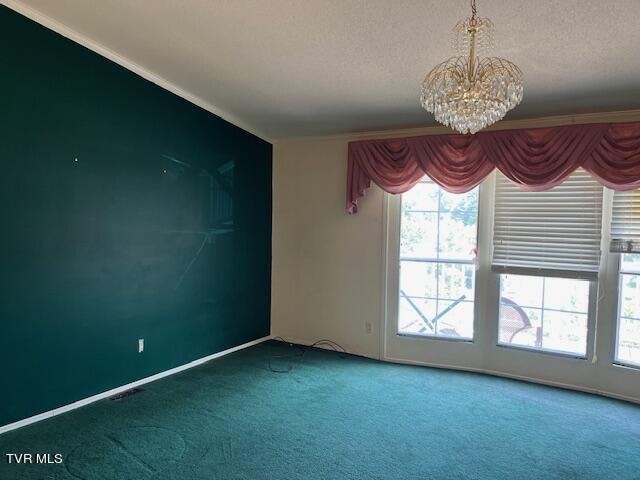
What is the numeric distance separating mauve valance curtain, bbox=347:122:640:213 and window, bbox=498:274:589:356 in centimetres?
85

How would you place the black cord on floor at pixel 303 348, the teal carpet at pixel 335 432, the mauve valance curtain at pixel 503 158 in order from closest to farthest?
the teal carpet at pixel 335 432 → the mauve valance curtain at pixel 503 158 → the black cord on floor at pixel 303 348

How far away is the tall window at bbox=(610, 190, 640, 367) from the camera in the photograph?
3139 millimetres

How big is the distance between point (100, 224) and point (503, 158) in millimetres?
3182

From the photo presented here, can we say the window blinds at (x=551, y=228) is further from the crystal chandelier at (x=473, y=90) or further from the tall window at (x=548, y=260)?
the crystal chandelier at (x=473, y=90)

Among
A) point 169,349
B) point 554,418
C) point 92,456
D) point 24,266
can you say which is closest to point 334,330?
point 169,349

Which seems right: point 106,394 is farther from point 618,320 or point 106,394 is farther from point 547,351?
point 618,320

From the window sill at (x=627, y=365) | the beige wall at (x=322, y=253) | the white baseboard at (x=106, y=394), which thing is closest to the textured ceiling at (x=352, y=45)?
the beige wall at (x=322, y=253)

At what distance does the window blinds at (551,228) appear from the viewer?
3.29 metres

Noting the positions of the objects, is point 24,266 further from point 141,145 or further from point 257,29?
point 257,29

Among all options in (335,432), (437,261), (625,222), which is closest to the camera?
(335,432)

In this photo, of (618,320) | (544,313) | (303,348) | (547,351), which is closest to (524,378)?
(547,351)

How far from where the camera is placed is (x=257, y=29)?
2.33 metres

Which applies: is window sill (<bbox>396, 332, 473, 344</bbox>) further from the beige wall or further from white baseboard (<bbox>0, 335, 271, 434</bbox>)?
white baseboard (<bbox>0, 335, 271, 434</bbox>)

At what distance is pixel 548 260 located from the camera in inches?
135
